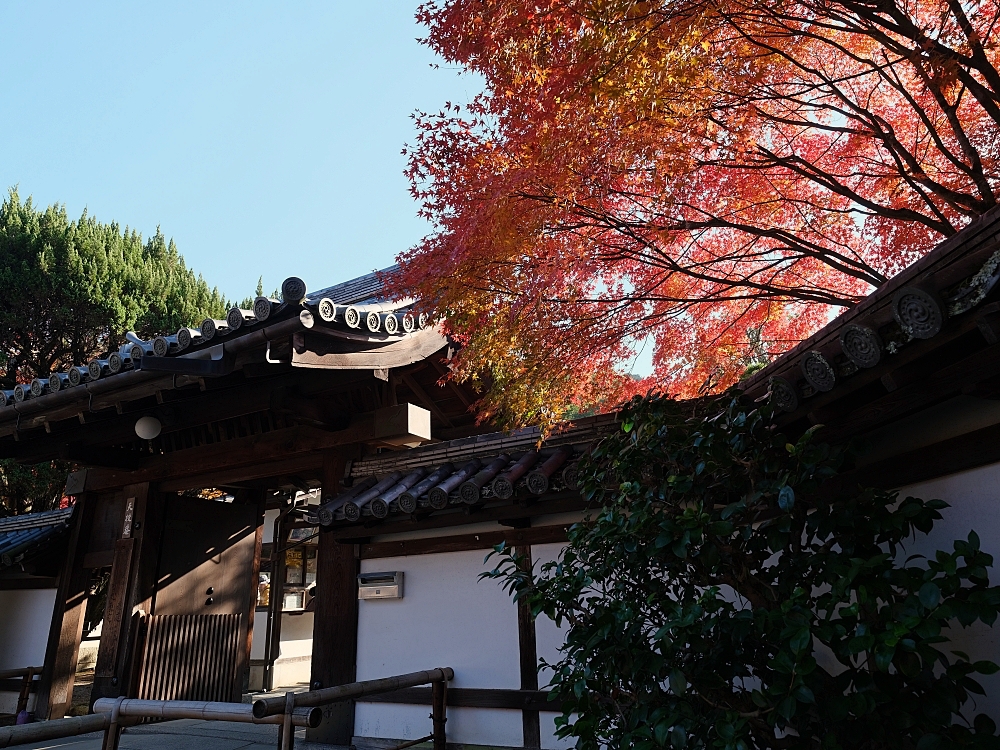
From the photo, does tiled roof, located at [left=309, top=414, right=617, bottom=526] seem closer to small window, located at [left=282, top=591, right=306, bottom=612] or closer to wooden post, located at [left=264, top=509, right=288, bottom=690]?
wooden post, located at [left=264, top=509, right=288, bottom=690]

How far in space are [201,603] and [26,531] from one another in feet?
12.8

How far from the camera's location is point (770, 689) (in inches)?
106

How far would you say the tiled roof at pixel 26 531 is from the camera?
9141 mm

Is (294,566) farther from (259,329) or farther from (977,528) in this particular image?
(977,528)

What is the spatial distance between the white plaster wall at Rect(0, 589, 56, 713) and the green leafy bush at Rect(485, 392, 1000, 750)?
944 cm

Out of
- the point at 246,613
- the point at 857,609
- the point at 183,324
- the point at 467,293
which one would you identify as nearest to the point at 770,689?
the point at 857,609

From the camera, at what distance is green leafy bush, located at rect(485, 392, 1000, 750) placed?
8.30ft

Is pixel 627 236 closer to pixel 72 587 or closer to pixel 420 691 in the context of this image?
pixel 420 691

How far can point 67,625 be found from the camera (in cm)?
948

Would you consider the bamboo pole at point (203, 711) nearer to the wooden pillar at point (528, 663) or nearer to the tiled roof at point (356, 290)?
the wooden pillar at point (528, 663)

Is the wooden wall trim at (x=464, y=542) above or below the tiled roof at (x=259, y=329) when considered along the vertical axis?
below

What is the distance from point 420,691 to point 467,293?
12.7 ft

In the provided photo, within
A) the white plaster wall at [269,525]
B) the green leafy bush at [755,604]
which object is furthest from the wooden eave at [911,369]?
the white plaster wall at [269,525]

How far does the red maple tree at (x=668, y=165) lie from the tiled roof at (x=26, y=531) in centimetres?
771
